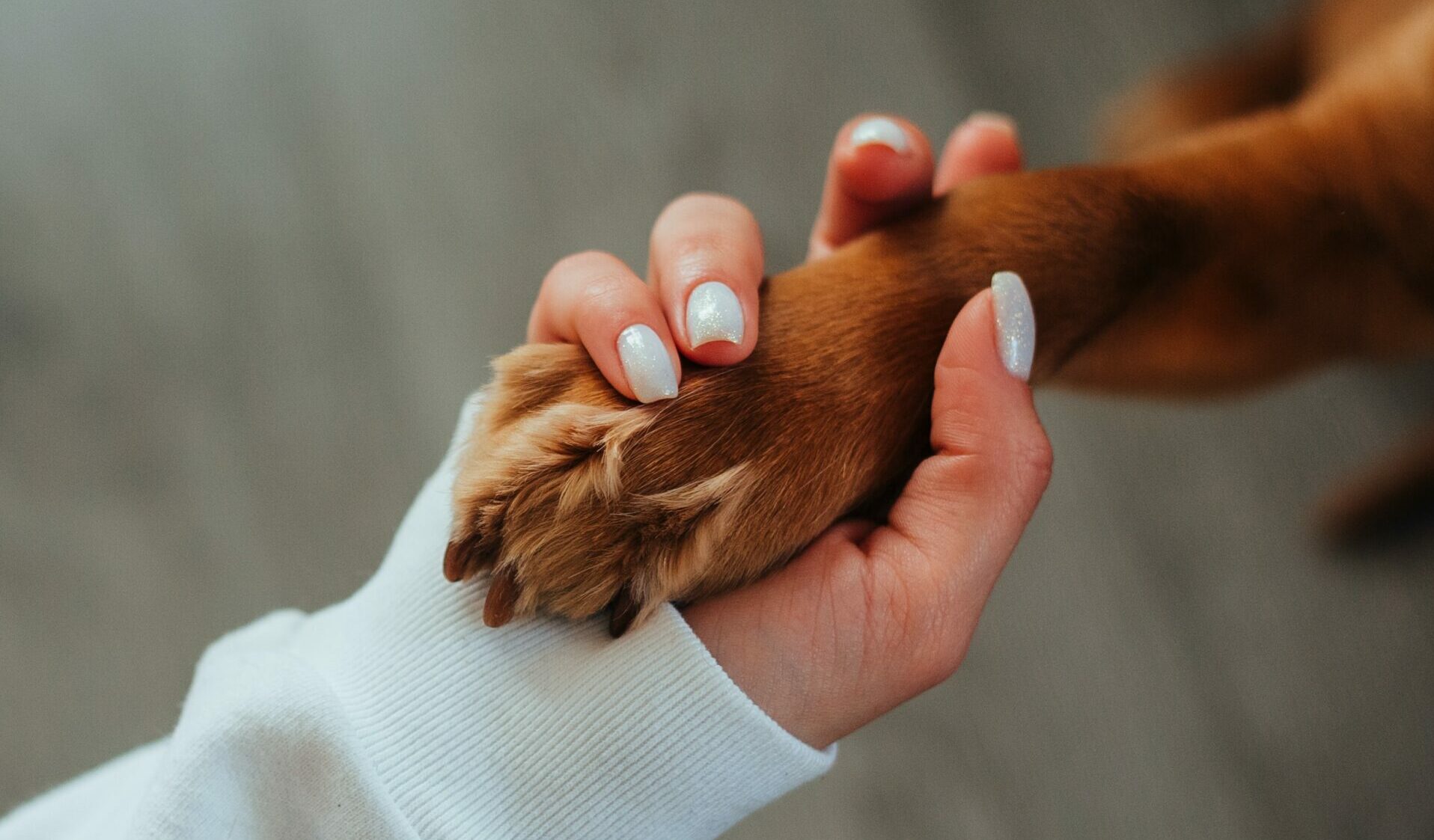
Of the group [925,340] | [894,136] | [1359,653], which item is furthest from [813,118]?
[1359,653]

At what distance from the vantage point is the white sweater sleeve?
2.21 ft

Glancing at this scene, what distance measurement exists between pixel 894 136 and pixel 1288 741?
35.8 inches

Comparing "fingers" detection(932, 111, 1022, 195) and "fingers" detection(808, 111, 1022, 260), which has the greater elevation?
"fingers" detection(808, 111, 1022, 260)

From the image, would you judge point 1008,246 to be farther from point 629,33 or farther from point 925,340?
point 629,33

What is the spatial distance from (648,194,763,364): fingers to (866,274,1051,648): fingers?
0.15 m

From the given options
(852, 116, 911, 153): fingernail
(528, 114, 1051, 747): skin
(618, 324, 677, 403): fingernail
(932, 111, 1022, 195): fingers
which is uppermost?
(852, 116, 911, 153): fingernail

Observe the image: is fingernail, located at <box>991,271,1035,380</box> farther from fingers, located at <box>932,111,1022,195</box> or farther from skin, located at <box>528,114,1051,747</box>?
fingers, located at <box>932,111,1022,195</box>

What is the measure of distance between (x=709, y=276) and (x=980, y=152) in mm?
475

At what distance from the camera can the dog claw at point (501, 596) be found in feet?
2.12

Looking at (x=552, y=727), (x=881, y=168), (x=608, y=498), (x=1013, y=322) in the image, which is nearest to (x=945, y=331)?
(x=1013, y=322)

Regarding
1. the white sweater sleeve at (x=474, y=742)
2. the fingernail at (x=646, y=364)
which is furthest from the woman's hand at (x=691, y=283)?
the white sweater sleeve at (x=474, y=742)

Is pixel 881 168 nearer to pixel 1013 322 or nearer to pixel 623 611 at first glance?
pixel 1013 322

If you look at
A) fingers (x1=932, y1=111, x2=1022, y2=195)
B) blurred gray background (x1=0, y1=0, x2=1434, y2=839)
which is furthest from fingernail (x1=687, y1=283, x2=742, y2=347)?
blurred gray background (x1=0, y1=0, x2=1434, y2=839)

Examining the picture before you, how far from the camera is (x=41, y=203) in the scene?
1.48 metres
